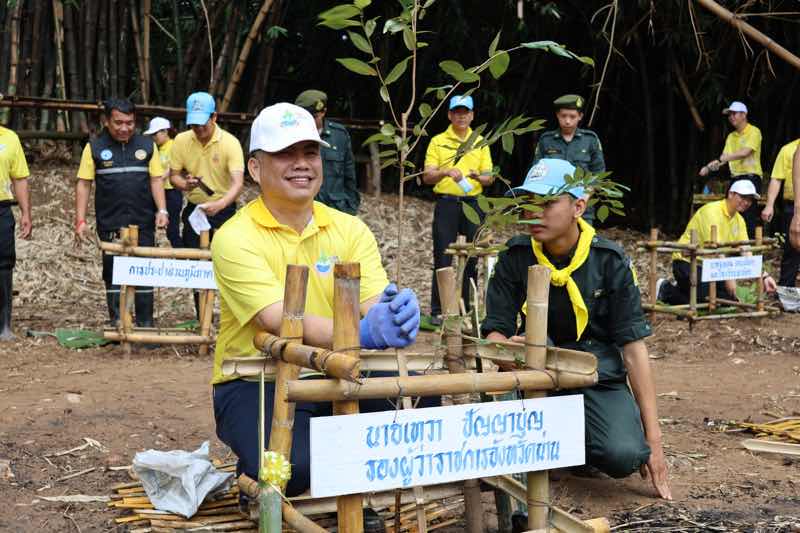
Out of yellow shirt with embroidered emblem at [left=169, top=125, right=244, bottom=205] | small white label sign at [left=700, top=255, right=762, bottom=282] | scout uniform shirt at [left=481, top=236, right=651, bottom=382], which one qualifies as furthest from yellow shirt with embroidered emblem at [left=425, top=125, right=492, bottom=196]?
scout uniform shirt at [left=481, top=236, right=651, bottom=382]

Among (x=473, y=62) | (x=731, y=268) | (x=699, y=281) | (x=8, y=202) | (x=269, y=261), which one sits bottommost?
(x=699, y=281)

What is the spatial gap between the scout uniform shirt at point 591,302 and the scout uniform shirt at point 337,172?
3578mm

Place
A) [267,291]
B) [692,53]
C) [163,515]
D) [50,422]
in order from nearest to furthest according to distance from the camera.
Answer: [267,291] < [163,515] < [50,422] < [692,53]

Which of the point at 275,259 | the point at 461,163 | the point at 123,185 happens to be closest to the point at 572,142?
the point at 461,163

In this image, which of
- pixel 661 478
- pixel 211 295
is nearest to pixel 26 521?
pixel 661 478

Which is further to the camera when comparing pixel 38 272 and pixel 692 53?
pixel 692 53

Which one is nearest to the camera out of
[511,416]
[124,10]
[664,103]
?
[511,416]

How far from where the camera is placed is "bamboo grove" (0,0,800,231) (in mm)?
11609

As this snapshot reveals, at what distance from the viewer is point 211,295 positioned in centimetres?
701

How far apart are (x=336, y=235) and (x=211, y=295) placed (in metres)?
3.61

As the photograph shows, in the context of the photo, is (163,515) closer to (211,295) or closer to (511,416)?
(511,416)

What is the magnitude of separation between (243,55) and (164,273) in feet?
17.7

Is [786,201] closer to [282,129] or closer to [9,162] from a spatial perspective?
[9,162]

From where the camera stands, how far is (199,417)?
17.4ft
